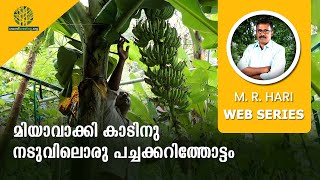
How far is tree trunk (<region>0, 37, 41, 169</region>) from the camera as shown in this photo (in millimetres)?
923

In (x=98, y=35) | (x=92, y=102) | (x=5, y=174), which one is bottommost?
(x=5, y=174)

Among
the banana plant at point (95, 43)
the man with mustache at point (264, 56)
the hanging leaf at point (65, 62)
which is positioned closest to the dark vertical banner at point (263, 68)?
the man with mustache at point (264, 56)

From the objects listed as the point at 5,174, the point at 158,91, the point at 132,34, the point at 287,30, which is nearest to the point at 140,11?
the point at 132,34

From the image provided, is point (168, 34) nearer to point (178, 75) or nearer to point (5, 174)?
point (178, 75)

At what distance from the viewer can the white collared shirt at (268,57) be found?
0.88 metres

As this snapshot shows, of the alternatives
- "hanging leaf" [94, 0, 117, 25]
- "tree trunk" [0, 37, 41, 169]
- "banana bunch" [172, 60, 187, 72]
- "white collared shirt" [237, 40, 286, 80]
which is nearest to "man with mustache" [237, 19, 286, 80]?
"white collared shirt" [237, 40, 286, 80]

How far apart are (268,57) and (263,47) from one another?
0.02 meters

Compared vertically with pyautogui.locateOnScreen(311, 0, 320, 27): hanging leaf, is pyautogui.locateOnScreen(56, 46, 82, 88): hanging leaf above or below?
below

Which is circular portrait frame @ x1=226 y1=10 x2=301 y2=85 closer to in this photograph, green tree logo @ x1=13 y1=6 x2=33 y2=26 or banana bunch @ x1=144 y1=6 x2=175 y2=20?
banana bunch @ x1=144 y1=6 x2=175 y2=20

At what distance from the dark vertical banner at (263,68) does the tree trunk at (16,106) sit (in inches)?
13.5

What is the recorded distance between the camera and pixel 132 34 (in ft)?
3.10

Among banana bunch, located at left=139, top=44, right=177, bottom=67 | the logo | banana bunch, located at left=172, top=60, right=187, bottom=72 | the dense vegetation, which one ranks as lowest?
the dense vegetation

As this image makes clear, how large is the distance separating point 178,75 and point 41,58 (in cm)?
26

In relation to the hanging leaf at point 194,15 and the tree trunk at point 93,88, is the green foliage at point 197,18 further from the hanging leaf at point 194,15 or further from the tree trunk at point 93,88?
the tree trunk at point 93,88
